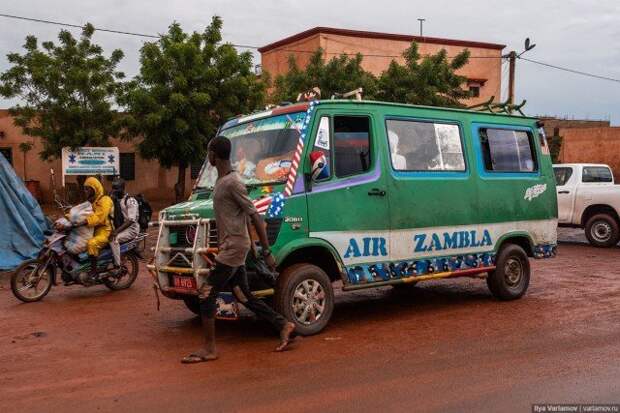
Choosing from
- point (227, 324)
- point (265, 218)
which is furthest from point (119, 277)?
point (265, 218)

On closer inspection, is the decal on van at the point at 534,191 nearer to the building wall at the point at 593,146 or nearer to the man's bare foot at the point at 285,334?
the man's bare foot at the point at 285,334

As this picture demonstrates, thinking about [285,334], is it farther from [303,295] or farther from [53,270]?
[53,270]

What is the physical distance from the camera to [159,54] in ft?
62.2

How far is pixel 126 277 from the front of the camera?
31.7 feet

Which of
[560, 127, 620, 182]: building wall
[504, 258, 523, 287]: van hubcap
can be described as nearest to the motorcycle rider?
[504, 258, 523, 287]: van hubcap

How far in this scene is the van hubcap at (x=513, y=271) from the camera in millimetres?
8281

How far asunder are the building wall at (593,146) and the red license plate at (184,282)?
29.9 meters

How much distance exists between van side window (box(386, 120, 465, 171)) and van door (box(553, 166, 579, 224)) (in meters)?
8.58

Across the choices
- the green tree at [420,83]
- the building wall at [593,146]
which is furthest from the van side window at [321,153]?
the building wall at [593,146]

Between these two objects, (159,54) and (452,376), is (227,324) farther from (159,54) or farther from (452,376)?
(159,54)

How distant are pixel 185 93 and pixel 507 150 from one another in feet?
41.4

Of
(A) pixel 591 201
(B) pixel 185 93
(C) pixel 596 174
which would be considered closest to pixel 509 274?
(A) pixel 591 201

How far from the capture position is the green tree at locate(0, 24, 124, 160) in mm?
19094

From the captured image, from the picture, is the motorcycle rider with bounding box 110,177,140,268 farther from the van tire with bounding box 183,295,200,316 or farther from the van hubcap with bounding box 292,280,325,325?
Answer: the van hubcap with bounding box 292,280,325,325
